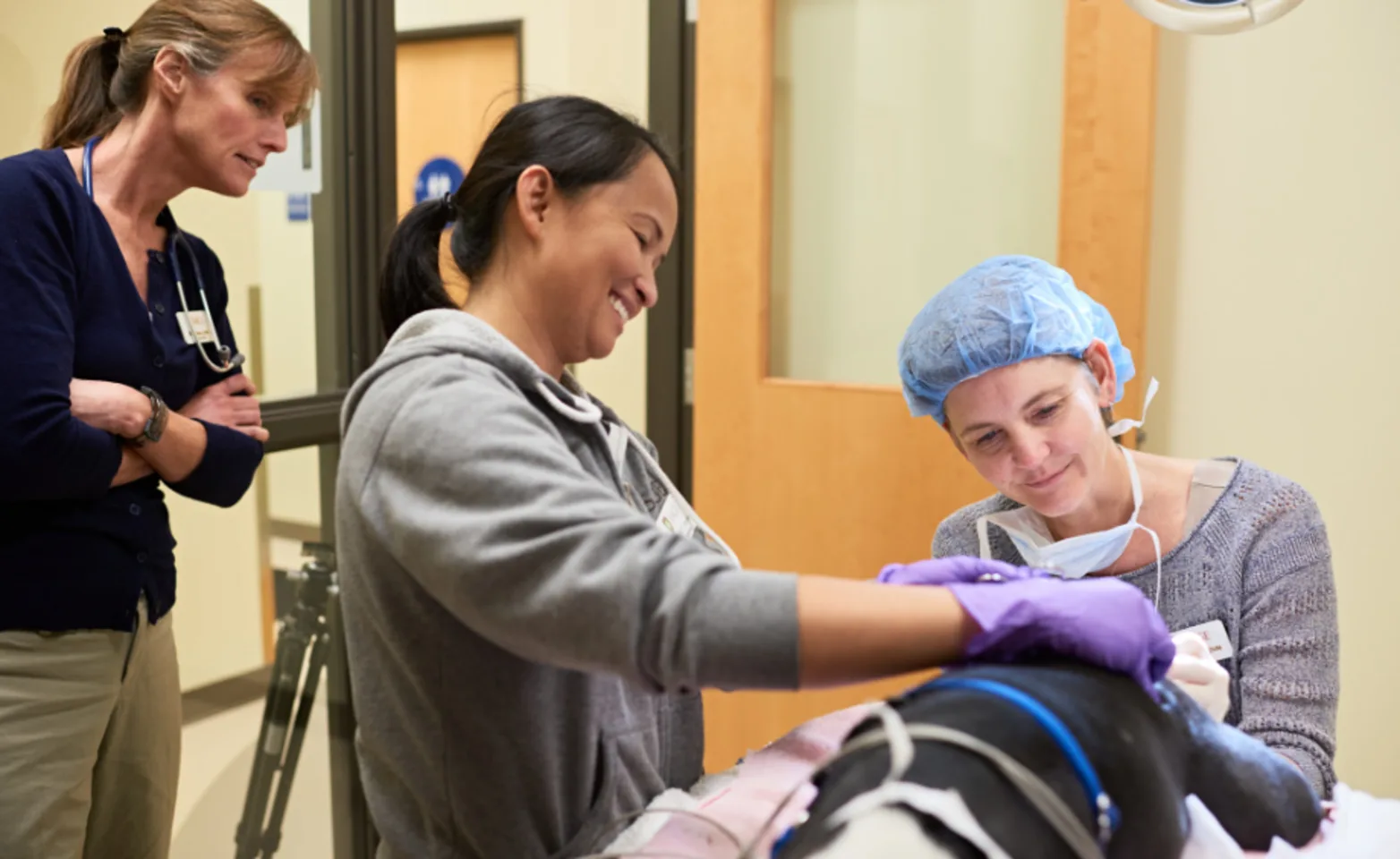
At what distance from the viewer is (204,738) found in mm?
2281

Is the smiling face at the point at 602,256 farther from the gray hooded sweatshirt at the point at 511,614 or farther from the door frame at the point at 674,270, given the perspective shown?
the door frame at the point at 674,270

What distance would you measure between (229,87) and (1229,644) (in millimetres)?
1447

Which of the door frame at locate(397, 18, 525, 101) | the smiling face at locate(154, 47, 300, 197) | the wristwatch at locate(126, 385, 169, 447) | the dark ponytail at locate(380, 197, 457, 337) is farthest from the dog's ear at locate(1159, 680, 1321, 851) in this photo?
the door frame at locate(397, 18, 525, 101)

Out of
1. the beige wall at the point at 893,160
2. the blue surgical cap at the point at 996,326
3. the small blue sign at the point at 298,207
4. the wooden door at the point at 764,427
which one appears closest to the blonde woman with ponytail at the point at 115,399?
the small blue sign at the point at 298,207

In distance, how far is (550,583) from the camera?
739 millimetres

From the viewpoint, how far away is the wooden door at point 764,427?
101 inches

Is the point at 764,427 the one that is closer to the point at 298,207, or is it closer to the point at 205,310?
the point at 298,207

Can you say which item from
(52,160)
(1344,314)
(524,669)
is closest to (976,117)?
(1344,314)

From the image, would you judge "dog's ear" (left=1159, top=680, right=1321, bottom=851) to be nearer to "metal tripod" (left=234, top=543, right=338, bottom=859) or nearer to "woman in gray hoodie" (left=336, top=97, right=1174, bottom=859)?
"woman in gray hoodie" (left=336, top=97, right=1174, bottom=859)

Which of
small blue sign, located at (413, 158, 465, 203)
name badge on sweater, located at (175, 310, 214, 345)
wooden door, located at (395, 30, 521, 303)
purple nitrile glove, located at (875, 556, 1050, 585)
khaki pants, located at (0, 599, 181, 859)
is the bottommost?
khaki pants, located at (0, 599, 181, 859)

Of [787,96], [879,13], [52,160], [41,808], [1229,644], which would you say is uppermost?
[879,13]

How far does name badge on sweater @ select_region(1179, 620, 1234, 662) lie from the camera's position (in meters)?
1.31

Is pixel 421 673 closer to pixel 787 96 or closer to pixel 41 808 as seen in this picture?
pixel 41 808

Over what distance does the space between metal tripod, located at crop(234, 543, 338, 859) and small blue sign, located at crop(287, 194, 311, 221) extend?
0.66 meters
